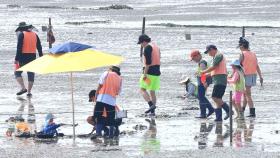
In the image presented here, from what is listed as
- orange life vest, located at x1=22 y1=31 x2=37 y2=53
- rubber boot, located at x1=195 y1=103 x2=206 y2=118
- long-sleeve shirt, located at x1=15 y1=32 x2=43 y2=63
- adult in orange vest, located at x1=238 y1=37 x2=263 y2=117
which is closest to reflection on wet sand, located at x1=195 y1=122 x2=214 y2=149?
rubber boot, located at x1=195 y1=103 x2=206 y2=118

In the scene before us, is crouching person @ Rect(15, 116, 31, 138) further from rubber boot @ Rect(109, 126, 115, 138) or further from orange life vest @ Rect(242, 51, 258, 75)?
orange life vest @ Rect(242, 51, 258, 75)

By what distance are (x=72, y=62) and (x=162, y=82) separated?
9.58 metres

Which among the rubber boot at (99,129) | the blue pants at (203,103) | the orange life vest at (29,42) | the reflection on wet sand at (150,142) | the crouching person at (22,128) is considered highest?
the orange life vest at (29,42)

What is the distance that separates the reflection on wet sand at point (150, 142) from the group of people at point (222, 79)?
1.43 metres

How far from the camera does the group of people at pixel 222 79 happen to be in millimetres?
23219

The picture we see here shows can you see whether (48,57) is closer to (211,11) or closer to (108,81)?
(108,81)

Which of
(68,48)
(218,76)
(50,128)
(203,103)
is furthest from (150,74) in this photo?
(50,128)

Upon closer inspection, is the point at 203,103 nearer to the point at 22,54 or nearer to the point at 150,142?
the point at 150,142

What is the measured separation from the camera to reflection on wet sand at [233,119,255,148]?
20609 millimetres

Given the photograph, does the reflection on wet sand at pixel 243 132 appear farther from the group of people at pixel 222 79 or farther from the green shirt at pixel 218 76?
the green shirt at pixel 218 76

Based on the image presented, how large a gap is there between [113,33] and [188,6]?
25215 millimetres

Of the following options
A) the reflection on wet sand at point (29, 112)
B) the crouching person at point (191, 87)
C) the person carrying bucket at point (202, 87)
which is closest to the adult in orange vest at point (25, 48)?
the reflection on wet sand at point (29, 112)

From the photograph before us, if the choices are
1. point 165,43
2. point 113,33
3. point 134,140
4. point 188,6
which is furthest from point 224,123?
point 188,6

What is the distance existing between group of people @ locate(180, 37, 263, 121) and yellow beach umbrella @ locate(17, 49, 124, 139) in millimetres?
2776
